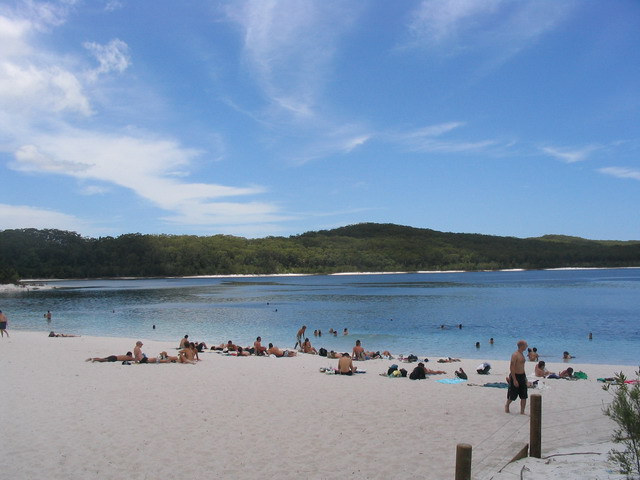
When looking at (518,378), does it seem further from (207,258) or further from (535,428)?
(207,258)

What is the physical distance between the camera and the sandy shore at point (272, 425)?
26.6 feet

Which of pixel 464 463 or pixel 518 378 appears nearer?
pixel 464 463

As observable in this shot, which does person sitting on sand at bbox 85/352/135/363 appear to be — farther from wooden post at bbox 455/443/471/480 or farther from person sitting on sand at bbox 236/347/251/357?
wooden post at bbox 455/443/471/480

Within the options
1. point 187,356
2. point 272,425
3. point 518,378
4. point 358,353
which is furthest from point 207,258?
point 518,378

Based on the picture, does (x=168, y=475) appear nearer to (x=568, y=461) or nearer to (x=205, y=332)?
(x=568, y=461)

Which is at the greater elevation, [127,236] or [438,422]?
[127,236]

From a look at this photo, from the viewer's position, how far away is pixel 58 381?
584 inches

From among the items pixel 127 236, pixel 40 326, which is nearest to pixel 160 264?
pixel 127 236

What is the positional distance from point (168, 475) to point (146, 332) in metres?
28.9

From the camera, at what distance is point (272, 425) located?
34.8ft

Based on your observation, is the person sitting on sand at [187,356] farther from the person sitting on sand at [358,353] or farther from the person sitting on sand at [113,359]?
the person sitting on sand at [358,353]

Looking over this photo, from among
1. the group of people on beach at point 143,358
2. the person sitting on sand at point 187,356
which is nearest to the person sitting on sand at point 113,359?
the group of people on beach at point 143,358

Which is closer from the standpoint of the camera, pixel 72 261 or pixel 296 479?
pixel 296 479

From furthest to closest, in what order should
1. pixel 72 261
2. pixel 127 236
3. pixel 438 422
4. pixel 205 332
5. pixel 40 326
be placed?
pixel 127 236 → pixel 72 261 → pixel 40 326 → pixel 205 332 → pixel 438 422
